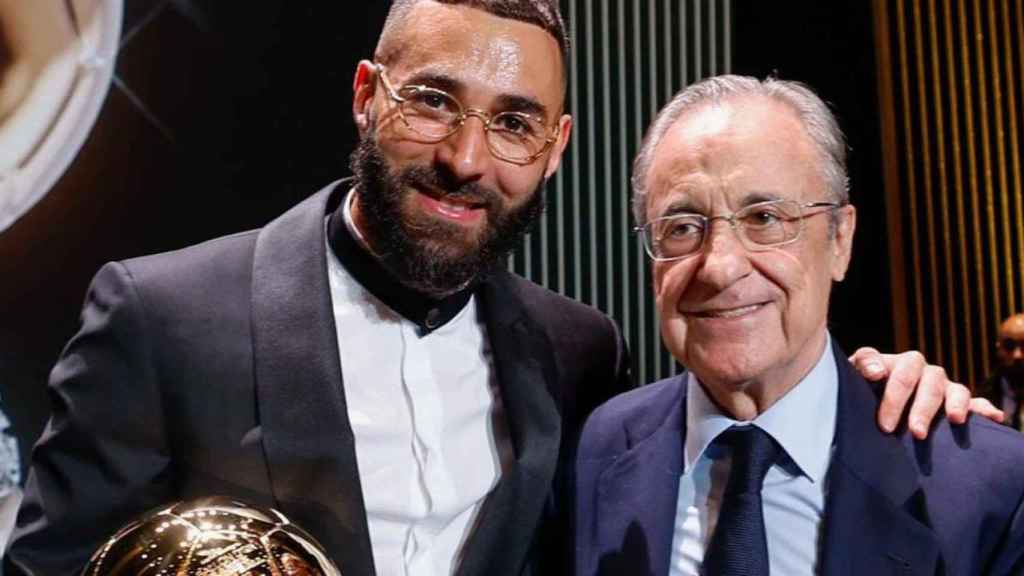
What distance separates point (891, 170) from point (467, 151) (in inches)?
120

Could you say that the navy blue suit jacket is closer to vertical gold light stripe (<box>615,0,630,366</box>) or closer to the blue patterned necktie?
the blue patterned necktie

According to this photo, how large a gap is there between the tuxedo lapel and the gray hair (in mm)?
329

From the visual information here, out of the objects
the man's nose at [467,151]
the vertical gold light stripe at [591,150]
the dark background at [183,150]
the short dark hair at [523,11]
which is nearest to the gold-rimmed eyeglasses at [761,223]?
the man's nose at [467,151]

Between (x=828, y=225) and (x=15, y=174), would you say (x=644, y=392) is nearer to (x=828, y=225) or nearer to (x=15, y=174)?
(x=828, y=225)

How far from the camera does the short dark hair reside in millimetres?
1873

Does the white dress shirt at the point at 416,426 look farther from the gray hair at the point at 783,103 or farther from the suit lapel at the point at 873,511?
the suit lapel at the point at 873,511

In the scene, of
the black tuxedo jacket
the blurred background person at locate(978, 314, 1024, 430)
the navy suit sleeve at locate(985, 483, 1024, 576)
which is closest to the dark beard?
the black tuxedo jacket

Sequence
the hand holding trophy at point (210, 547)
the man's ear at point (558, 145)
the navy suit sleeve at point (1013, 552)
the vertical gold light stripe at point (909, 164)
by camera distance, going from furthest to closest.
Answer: the vertical gold light stripe at point (909, 164) < the man's ear at point (558, 145) < the navy suit sleeve at point (1013, 552) < the hand holding trophy at point (210, 547)

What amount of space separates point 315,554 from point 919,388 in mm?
922

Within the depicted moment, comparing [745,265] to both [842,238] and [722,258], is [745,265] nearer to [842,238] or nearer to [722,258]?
[722,258]

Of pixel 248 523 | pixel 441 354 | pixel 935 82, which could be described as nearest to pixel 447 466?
pixel 441 354

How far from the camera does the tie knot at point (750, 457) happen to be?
5.48 feet

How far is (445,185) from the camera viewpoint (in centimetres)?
183

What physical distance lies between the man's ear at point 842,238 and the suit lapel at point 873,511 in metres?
0.22
